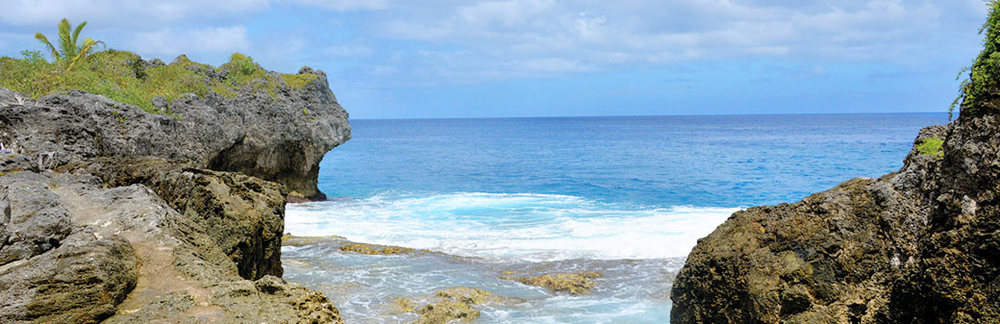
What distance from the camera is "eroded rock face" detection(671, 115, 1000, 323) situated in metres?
4.90

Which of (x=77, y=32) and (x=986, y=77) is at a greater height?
(x=77, y=32)

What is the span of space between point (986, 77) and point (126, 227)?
Answer: 8080 millimetres

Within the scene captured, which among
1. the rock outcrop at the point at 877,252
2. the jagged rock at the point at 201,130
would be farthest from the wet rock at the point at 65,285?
the rock outcrop at the point at 877,252

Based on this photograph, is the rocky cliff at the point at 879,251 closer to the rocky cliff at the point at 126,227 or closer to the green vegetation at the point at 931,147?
the green vegetation at the point at 931,147

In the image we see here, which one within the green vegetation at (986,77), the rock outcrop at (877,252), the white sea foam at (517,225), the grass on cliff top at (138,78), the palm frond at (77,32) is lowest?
the white sea foam at (517,225)

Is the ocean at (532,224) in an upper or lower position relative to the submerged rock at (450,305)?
lower

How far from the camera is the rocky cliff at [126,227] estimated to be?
4.67 meters

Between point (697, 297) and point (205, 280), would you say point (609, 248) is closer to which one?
point (697, 297)

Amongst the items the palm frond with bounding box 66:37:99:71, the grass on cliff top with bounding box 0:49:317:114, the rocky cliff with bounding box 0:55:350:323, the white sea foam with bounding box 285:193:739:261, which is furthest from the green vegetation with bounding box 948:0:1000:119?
the palm frond with bounding box 66:37:99:71

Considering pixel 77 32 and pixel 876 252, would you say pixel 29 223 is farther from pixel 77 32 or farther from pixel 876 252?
pixel 77 32

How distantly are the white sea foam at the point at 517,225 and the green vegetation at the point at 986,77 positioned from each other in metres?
12.4

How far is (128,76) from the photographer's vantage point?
73.7 feet

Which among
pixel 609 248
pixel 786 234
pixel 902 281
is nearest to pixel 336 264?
pixel 609 248

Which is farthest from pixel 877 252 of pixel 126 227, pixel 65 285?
pixel 126 227
